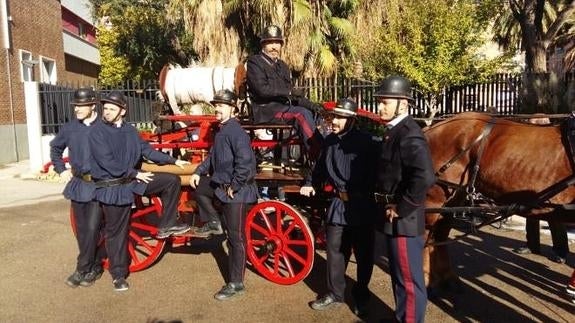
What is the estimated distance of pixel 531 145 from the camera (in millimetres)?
4195

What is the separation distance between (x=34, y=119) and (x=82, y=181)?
371 inches

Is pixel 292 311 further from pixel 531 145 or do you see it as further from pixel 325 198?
pixel 531 145


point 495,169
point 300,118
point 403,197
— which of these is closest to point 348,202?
point 403,197

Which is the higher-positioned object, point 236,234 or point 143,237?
point 236,234

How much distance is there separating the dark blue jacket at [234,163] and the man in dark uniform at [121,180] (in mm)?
650

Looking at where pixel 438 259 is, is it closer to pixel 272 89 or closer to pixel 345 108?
pixel 345 108

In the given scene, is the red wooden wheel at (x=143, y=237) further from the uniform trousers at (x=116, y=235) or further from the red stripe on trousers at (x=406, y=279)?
the red stripe on trousers at (x=406, y=279)

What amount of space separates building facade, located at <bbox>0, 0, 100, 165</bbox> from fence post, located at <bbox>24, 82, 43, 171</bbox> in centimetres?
303

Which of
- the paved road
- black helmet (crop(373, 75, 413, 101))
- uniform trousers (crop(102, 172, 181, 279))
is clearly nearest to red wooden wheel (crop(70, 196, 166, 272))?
the paved road

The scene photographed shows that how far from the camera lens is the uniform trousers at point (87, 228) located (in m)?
5.22

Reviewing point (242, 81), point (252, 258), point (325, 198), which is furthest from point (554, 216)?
point (242, 81)

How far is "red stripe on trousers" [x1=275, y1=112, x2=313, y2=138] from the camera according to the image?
5.34 metres

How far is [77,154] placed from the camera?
519cm

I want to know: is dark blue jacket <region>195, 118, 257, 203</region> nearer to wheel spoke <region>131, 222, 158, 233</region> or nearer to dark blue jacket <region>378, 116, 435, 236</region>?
wheel spoke <region>131, 222, 158, 233</region>
